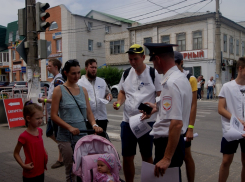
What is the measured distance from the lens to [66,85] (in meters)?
3.65

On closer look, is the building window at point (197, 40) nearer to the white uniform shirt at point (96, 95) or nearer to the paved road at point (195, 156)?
the paved road at point (195, 156)

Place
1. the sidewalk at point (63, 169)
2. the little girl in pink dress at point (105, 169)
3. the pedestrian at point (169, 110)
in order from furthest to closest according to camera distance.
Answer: the sidewalk at point (63, 169)
the little girl in pink dress at point (105, 169)
the pedestrian at point (169, 110)

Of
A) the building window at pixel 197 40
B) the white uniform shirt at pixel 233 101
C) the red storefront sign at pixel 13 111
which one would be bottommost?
the red storefront sign at pixel 13 111

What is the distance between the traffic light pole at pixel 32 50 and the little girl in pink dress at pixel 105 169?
759 cm

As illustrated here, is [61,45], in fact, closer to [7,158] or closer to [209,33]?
[209,33]

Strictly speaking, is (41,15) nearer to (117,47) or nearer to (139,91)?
(139,91)

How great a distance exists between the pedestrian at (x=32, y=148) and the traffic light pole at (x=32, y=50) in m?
6.86

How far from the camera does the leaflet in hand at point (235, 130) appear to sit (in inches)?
130

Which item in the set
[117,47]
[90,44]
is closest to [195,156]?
[117,47]

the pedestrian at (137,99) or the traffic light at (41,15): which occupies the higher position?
the traffic light at (41,15)

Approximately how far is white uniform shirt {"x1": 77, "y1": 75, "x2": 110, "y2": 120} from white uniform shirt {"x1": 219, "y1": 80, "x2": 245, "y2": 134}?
7.17 ft

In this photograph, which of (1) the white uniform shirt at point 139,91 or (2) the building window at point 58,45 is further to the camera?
(2) the building window at point 58,45

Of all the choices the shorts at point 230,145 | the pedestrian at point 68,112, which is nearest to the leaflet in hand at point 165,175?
the pedestrian at point 68,112

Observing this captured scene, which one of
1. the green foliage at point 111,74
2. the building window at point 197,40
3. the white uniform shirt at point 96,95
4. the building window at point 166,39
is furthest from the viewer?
the green foliage at point 111,74
